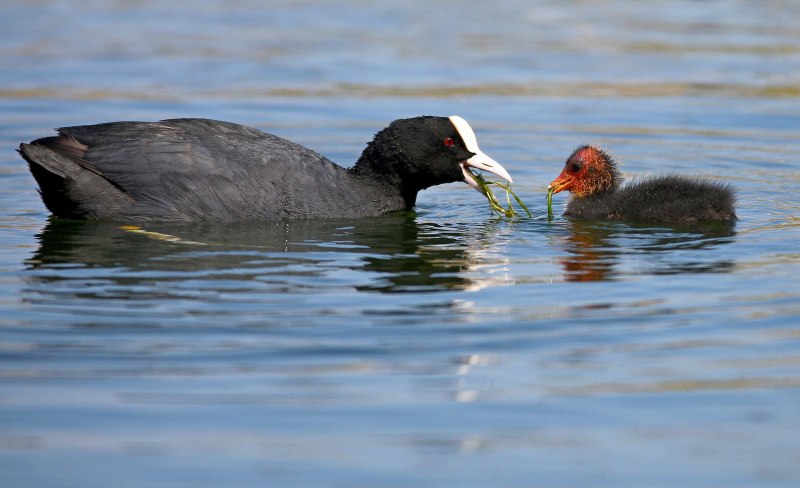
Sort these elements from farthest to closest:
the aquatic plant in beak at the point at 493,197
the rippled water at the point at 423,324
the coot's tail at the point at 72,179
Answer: the aquatic plant in beak at the point at 493,197, the coot's tail at the point at 72,179, the rippled water at the point at 423,324

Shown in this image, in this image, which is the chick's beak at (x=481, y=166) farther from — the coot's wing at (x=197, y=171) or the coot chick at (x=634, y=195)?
the coot's wing at (x=197, y=171)

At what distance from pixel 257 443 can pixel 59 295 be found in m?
2.13

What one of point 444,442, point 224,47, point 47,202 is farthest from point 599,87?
point 444,442

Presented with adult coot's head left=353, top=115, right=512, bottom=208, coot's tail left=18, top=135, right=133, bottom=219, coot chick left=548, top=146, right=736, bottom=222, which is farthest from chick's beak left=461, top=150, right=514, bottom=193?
coot's tail left=18, top=135, right=133, bottom=219

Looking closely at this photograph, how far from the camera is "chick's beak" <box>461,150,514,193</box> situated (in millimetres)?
8016

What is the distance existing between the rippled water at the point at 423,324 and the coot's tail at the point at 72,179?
0.41 feet

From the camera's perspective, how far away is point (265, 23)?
52.7 feet

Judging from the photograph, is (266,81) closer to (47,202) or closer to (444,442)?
(47,202)

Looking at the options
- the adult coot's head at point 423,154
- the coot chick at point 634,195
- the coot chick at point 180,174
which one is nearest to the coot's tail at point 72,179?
the coot chick at point 180,174

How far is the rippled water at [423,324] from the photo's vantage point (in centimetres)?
423

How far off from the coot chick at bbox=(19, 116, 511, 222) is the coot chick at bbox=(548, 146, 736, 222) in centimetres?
59

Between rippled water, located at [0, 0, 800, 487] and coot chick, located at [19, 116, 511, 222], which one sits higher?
coot chick, located at [19, 116, 511, 222]

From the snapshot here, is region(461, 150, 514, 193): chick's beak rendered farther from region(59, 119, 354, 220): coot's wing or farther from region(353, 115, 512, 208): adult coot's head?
region(59, 119, 354, 220): coot's wing

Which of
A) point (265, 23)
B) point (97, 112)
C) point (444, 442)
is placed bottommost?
point (444, 442)
